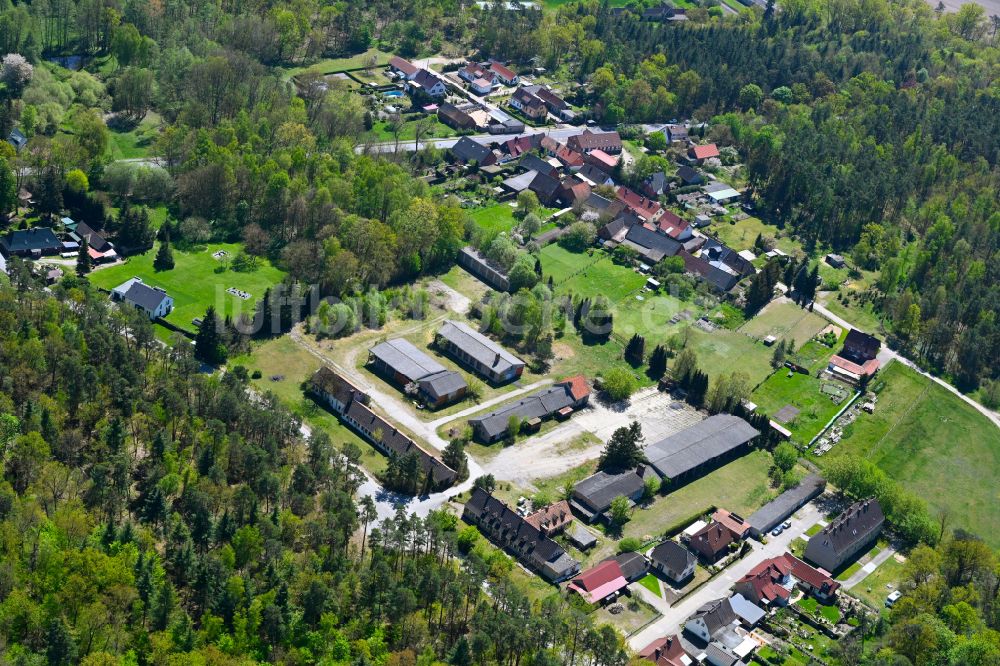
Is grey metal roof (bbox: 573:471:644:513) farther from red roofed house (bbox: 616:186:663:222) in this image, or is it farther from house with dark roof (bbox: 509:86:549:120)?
house with dark roof (bbox: 509:86:549:120)

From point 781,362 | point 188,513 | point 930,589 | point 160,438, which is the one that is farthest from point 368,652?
point 781,362

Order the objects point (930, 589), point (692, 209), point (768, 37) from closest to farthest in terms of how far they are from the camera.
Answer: point (930, 589) < point (692, 209) < point (768, 37)

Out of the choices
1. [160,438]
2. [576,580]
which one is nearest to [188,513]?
[160,438]

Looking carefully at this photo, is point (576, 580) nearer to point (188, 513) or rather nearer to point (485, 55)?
point (188, 513)

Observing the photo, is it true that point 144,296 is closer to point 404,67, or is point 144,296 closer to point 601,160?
point 601,160

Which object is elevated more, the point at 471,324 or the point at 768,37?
the point at 768,37

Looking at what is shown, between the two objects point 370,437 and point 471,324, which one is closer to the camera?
point 370,437

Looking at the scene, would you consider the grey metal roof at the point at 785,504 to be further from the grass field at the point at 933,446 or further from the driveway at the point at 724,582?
the grass field at the point at 933,446

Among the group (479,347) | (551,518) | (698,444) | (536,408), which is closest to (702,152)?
(479,347)

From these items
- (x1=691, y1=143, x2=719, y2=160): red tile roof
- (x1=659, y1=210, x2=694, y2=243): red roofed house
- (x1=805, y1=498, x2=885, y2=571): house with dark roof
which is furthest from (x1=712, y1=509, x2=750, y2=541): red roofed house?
(x1=691, y1=143, x2=719, y2=160): red tile roof

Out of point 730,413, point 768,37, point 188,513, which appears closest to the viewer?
point 188,513
